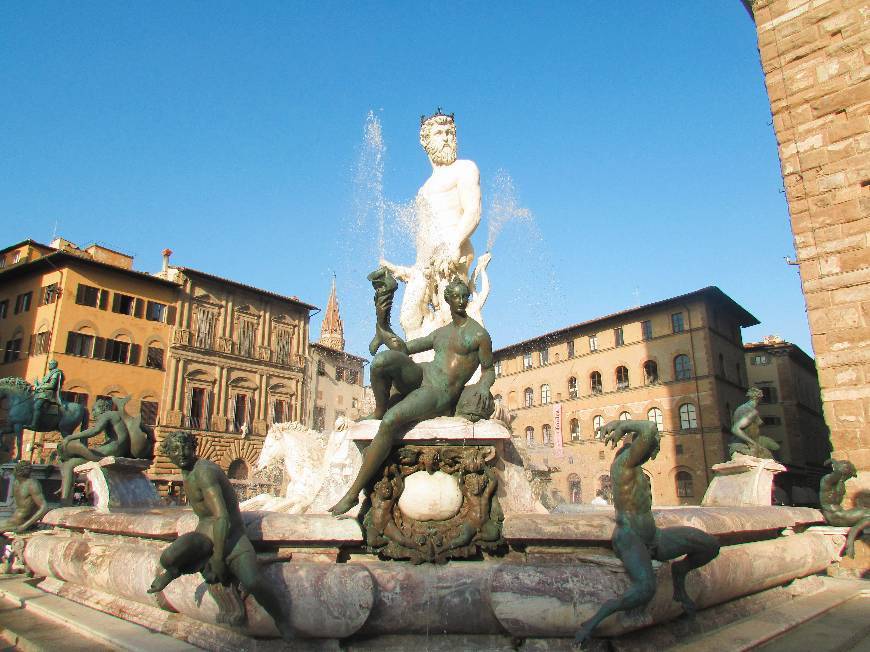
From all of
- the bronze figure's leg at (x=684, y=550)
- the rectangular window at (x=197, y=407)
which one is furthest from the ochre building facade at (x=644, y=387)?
the bronze figure's leg at (x=684, y=550)

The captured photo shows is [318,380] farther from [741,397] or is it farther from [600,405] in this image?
[741,397]

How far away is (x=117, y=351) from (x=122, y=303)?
3003 millimetres

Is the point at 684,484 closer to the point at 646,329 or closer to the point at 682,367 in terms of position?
the point at 682,367

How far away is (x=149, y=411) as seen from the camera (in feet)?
124

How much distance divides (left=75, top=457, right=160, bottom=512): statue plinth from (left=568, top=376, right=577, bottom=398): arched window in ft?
132

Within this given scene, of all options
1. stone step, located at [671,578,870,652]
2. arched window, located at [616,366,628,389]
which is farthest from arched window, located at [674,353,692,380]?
stone step, located at [671,578,870,652]

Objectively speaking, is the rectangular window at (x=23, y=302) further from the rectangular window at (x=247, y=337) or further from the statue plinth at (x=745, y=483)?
the statue plinth at (x=745, y=483)

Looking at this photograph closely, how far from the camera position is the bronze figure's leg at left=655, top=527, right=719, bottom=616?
3807mm

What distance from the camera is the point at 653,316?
43125 mm

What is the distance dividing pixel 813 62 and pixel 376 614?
1367 centimetres

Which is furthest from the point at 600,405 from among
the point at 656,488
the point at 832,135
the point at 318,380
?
the point at 832,135

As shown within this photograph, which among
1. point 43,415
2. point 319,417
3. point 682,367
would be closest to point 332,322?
point 319,417

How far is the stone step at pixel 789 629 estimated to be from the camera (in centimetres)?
410

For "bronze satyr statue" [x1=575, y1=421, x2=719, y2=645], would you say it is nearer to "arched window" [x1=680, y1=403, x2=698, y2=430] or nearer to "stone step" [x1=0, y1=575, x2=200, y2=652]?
"stone step" [x1=0, y1=575, x2=200, y2=652]
